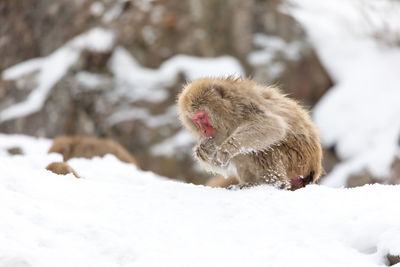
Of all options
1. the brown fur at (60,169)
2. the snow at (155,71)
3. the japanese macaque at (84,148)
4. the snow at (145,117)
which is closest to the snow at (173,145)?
the snow at (145,117)

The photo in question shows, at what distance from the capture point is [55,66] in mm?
11430

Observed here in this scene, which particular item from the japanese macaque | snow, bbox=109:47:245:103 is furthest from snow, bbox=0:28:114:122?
the japanese macaque

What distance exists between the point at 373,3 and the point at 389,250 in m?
10.2

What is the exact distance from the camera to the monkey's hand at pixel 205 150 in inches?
164

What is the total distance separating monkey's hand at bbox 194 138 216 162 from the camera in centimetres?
416

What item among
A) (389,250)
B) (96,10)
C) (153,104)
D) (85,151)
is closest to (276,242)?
(389,250)

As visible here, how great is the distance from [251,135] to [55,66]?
817cm

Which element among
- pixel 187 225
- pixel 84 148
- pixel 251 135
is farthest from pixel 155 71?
pixel 187 225

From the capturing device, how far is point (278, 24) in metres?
11.7

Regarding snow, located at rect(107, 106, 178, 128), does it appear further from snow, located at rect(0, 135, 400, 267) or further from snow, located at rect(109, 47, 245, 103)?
snow, located at rect(0, 135, 400, 267)

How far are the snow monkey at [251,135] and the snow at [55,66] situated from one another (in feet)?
23.5

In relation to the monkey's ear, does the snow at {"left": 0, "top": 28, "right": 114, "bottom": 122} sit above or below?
above

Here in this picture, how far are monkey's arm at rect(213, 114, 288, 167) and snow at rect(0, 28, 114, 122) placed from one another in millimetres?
7463

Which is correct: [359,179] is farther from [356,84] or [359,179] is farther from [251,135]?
[251,135]
